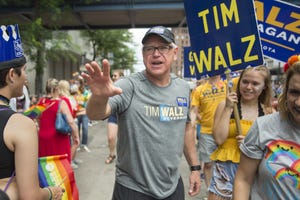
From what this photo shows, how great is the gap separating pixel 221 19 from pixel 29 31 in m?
8.63

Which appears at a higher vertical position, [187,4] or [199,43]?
[187,4]

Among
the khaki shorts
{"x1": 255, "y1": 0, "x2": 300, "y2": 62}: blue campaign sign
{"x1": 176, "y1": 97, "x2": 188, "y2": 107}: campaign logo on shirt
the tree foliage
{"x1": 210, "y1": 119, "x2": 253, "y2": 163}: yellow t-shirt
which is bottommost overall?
the khaki shorts

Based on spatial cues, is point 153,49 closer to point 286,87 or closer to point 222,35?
point 222,35

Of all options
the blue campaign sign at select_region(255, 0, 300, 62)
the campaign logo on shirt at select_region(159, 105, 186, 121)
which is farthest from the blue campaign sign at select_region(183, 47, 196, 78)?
the campaign logo on shirt at select_region(159, 105, 186, 121)

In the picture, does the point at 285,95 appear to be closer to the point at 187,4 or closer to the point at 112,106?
the point at 112,106

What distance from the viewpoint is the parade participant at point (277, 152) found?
6.56 feet

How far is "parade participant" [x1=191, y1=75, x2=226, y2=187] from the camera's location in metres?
5.58

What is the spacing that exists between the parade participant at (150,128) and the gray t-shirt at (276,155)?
0.75m

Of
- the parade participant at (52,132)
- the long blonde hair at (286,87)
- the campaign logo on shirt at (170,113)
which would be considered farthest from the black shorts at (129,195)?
the parade participant at (52,132)

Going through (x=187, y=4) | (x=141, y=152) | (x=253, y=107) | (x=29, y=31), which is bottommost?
(x=141, y=152)

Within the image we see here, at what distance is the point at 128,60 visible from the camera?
4919 cm

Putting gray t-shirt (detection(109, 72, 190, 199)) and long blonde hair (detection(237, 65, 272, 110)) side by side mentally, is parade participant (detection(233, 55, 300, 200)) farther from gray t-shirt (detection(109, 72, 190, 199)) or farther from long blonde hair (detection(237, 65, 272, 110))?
long blonde hair (detection(237, 65, 272, 110))

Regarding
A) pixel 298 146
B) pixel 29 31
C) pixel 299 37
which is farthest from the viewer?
pixel 29 31

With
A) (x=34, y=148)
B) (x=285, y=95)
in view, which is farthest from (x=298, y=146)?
(x=34, y=148)
